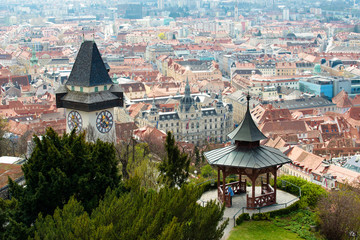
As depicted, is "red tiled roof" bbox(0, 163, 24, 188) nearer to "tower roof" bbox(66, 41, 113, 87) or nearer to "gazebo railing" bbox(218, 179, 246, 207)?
"tower roof" bbox(66, 41, 113, 87)

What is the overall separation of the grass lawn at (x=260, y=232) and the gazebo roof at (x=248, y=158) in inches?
115

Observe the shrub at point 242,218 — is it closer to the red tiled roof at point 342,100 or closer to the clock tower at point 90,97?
the clock tower at point 90,97

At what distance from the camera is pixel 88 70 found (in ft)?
125

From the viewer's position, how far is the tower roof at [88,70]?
38125 millimetres

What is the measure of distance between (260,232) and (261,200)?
114 inches

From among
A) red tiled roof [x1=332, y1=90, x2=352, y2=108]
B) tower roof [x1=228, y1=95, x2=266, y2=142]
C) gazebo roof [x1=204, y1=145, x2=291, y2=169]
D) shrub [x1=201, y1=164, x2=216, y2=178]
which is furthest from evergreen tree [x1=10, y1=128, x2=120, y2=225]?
red tiled roof [x1=332, y1=90, x2=352, y2=108]

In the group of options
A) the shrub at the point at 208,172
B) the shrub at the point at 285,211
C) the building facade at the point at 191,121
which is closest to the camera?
the shrub at the point at 285,211

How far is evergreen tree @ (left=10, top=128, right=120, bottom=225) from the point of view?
82.2 feet

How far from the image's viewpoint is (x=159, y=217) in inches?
819

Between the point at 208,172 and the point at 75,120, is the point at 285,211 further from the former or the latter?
the point at 208,172

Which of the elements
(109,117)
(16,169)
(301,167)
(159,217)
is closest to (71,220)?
(159,217)

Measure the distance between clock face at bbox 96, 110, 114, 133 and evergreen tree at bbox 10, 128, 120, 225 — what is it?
9244 millimetres

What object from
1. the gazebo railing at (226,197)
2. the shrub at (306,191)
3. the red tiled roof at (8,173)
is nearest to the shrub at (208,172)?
A: the shrub at (306,191)

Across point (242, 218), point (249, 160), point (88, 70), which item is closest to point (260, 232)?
point (242, 218)
